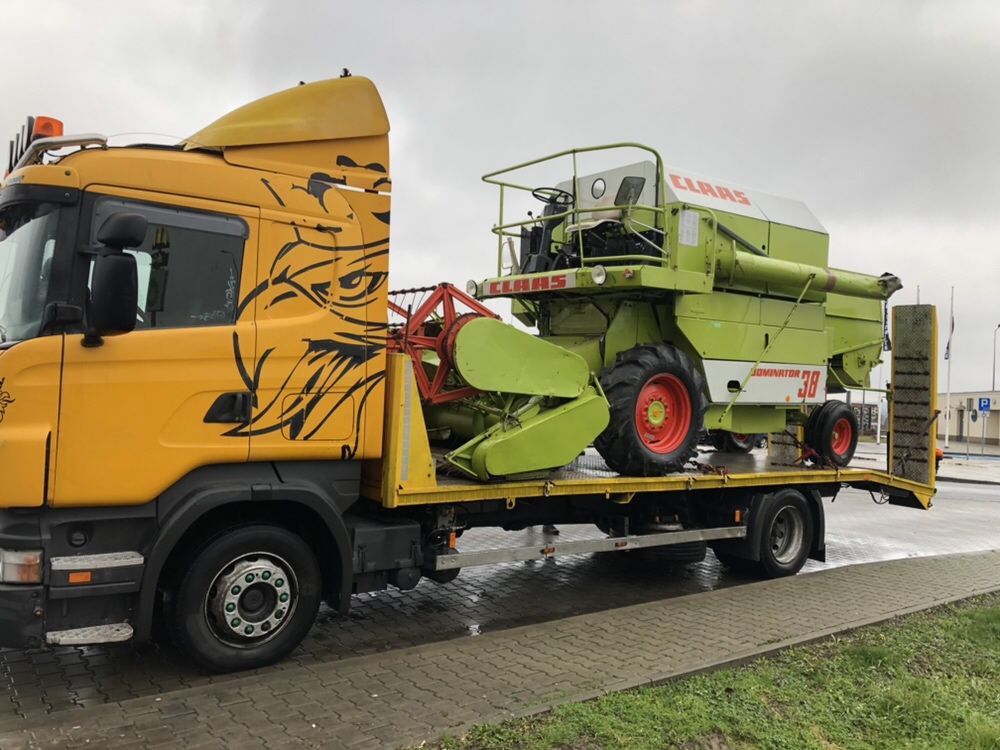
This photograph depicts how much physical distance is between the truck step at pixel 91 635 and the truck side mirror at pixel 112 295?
1.57m

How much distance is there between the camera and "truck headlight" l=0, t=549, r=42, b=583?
13.2 ft

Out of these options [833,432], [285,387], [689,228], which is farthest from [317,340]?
[833,432]

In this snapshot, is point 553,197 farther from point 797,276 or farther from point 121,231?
point 121,231

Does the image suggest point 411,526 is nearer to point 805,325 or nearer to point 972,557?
point 805,325

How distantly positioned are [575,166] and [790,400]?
3585mm

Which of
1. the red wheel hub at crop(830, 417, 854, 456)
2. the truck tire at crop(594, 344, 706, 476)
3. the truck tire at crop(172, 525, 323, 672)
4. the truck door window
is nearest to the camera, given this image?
the truck door window

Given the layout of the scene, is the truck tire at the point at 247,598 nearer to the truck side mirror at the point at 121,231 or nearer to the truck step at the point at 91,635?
the truck step at the point at 91,635

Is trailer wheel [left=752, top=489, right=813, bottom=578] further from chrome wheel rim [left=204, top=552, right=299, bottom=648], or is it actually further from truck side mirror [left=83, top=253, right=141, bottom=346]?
truck side mirror [left=83, top=253, right=141, bottom=346]

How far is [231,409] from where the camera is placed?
4633 millimetres

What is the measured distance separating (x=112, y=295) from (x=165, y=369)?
21.2 inches

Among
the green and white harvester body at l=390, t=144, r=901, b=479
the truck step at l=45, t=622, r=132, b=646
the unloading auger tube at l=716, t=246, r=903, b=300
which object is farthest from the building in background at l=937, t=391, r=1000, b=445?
the truck step at l=45, t=622, r=132, b=646

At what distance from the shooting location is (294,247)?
195 inches

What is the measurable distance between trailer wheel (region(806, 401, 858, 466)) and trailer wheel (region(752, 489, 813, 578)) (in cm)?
86

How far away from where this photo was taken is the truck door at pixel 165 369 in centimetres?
419
